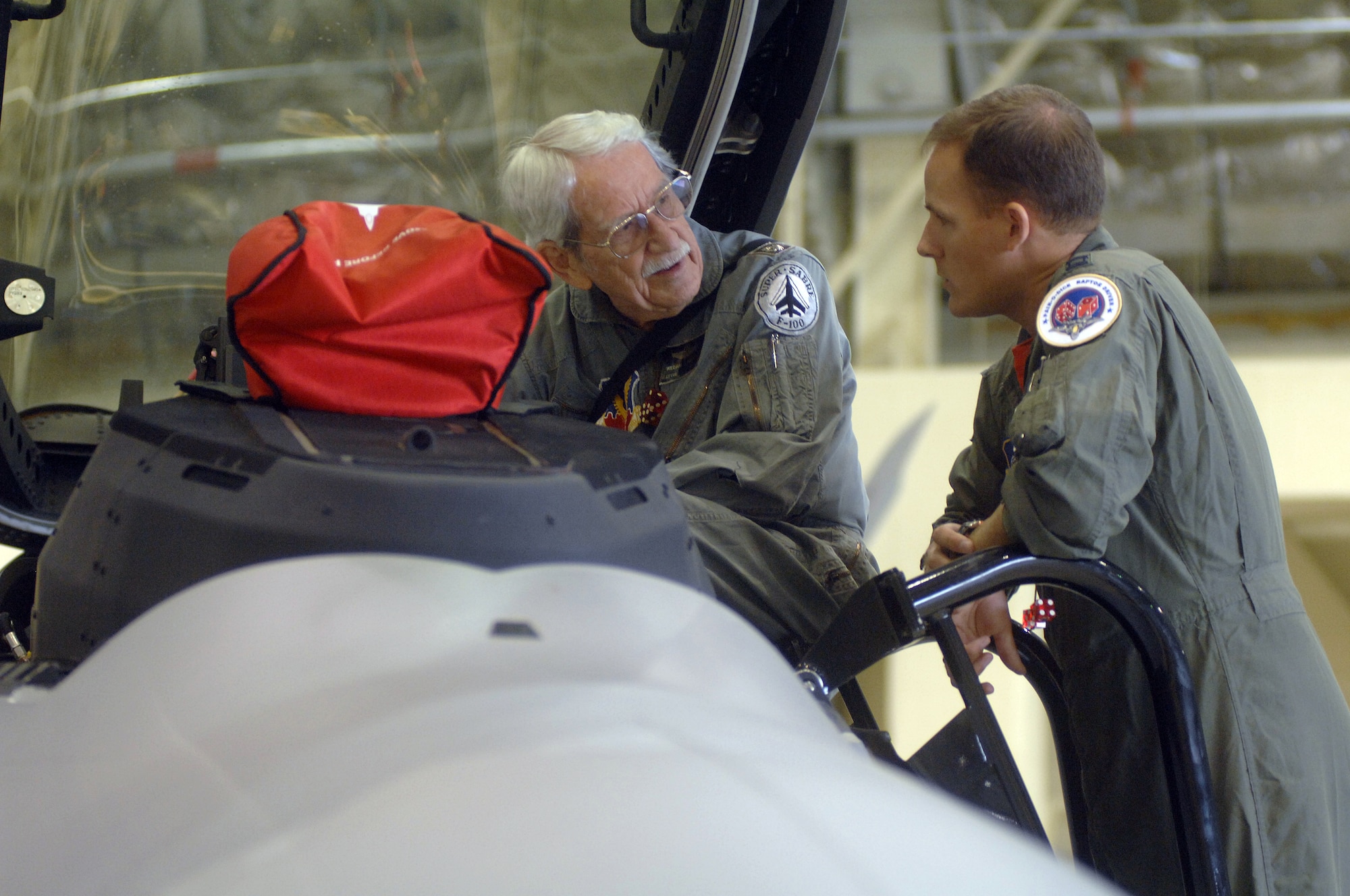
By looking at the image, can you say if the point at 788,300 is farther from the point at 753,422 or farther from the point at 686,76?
the point at 686,76

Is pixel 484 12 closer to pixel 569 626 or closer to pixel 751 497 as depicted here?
pixel 751 497

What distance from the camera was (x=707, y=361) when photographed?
1.67 metres

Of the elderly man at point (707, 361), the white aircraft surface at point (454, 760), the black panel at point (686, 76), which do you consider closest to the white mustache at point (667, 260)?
the elderly man at point (707, 361)

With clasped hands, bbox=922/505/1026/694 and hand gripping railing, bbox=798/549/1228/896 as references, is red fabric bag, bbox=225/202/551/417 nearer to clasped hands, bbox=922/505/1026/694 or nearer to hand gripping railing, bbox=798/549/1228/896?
hand gripping railing, bbox=798/549/1228/896

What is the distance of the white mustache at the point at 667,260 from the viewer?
1702mm

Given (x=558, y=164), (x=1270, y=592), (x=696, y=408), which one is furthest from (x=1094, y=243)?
(x=558, y=164)

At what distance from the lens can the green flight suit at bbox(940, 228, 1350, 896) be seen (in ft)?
3.92

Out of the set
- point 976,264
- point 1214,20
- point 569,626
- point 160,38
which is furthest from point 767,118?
point 1214,20

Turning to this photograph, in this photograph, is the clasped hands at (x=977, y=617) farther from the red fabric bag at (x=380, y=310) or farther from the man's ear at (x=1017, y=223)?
the red fabric bag at (x=380, y=310)

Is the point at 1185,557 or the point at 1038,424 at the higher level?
the point at 1038,424

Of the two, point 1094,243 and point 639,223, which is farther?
point 639,223

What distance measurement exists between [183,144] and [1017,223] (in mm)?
1310

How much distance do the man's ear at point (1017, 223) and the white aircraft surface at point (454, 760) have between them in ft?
2.65

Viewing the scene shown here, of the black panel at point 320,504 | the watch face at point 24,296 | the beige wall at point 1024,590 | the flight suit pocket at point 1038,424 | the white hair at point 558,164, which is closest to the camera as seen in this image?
the black panel at point 320,504
